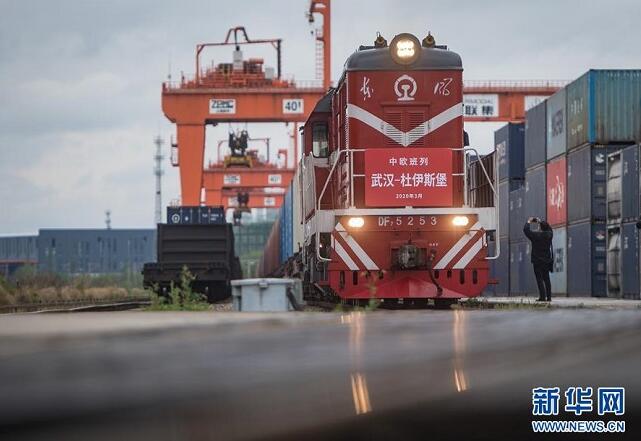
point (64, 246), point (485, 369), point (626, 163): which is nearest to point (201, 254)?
point (626, 163)

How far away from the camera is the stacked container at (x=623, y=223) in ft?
74.4

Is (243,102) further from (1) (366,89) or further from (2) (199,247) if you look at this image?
(1) (366,89)

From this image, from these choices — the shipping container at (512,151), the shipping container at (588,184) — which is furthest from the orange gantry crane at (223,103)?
the shipping container at (588,184)

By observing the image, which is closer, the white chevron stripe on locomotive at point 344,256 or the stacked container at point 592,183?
the white chevron stripe on locomotive at point 344,256

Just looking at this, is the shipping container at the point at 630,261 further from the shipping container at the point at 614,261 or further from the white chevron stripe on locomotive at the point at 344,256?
the white chevron stripe on locomotive at the point at 344,256

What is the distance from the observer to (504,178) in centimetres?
3328

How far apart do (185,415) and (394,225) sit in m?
12.3

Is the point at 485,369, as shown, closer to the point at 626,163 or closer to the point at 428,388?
the point at 428,388

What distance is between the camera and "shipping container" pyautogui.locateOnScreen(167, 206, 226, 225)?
1272 inches

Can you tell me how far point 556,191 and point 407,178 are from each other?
1452 cm

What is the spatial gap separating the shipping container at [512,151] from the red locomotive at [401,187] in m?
17.9

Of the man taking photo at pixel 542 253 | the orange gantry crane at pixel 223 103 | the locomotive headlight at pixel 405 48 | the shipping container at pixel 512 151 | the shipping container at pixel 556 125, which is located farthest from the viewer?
the orange gantry crane at pixel 223 103

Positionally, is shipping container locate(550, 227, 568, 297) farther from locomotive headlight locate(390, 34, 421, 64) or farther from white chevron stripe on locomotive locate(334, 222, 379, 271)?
white chevron stripe on locomotive locate(334, 222, 379, 271)

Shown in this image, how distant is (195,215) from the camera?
32938 mm
